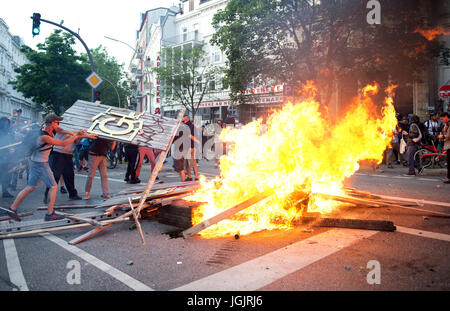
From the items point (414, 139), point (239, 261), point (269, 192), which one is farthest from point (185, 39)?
point (239, 261)

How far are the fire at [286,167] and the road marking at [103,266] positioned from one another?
5.11ft

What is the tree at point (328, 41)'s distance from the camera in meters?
13.9

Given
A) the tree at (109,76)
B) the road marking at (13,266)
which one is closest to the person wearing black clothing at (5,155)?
the road marking at (13,266)

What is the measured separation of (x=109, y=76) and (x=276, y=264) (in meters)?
58.1

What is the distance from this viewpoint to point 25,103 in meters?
72.1

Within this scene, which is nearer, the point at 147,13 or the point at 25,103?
the point at 147,13

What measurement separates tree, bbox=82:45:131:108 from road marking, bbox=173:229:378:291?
54619mm

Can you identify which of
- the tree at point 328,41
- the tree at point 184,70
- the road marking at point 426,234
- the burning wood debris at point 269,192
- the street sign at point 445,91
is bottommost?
the road marking at point 426,234

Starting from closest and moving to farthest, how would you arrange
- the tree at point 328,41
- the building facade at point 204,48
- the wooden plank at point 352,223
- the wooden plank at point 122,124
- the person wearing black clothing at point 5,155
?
the wooden plank at point 352,223 → the wooden plank at point 122,124 → the person wearing black clothing at point 5,155 → the tree at point 328,41 → the building facade at point 204,48

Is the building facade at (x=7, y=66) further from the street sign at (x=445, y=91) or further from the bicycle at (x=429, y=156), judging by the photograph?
the street sign at (x=445, y=91)

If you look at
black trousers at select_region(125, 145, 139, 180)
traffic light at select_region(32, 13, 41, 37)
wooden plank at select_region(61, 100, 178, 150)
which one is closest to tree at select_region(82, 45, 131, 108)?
traffic light at select_region(32, 13, 41, 37)

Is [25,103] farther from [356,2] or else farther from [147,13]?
[356,2]
